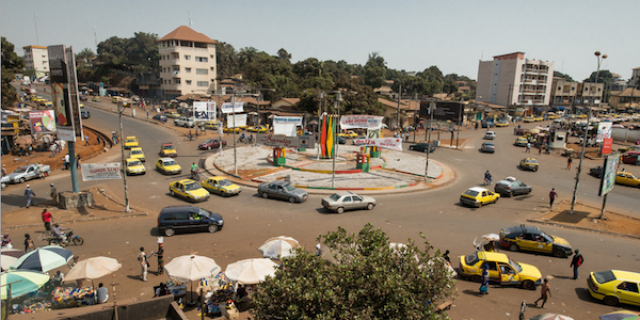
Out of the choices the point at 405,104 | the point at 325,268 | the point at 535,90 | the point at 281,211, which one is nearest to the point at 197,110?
the point at 281,211

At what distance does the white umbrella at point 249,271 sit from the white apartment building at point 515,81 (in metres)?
93.0

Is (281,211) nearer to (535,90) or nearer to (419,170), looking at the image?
(419,170)

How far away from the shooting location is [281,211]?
23.2 m

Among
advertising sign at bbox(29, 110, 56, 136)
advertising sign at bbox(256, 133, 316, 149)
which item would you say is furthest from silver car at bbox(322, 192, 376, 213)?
advertising sign at bbox(29, 110, 56, 136)

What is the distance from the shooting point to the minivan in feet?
61.5

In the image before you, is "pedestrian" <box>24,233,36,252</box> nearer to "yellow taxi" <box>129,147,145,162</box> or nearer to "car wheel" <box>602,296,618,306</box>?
"yellow taxi" <box>129,147,145,162</box>

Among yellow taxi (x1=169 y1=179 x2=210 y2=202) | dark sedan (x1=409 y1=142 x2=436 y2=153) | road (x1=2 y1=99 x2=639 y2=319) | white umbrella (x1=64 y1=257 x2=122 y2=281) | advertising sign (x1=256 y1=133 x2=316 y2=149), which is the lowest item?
road (x1=2 y1=99 x2=639 y2=319)

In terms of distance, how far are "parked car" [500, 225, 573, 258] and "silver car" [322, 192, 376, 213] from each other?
8.18 meters

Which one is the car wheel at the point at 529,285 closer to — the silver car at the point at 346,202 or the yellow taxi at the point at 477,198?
the silver car at the point at 346,202

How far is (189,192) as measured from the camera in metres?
24.8

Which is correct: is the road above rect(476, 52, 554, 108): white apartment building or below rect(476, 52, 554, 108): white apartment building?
below

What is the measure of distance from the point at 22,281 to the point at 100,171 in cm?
1170

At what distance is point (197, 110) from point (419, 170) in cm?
2484

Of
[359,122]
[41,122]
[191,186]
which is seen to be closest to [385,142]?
[359,122]
